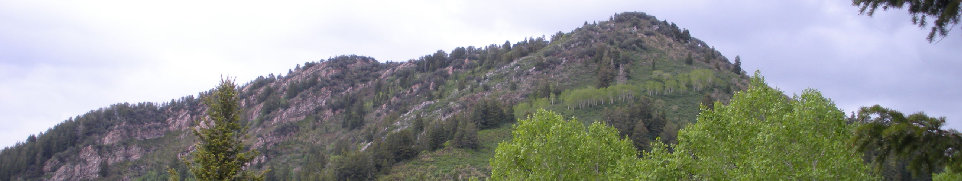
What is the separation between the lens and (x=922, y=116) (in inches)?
333

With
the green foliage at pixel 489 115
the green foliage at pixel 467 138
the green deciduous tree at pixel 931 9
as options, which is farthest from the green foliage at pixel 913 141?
the green foliage at pixel 489 115

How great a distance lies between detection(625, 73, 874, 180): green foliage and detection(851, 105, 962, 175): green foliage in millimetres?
9741

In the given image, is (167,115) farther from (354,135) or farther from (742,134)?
(742,134)

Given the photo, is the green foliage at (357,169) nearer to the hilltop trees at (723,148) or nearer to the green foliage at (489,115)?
the green foliage at (489,115)

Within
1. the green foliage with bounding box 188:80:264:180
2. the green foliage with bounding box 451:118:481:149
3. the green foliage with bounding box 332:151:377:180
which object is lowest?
the green foliage with bounding box 332:151:377:180

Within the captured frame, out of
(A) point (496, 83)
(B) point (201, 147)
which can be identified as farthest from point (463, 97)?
(B) point (201, 147)

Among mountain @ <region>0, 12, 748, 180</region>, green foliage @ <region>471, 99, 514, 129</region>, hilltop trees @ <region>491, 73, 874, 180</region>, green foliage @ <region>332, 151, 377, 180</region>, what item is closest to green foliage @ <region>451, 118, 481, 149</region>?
mountain @ <region>0, 12, 748, 180</region>

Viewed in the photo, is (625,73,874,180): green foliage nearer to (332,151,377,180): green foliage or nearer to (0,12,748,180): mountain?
(0,12,748,180): mountain

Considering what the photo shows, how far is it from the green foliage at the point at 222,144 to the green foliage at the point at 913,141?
19.6 meters

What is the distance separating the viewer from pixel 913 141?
27.6 ft

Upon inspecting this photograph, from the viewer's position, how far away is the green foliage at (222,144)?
22.5 m

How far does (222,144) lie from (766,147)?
60.9ft

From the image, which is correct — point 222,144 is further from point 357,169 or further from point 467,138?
point 467,138

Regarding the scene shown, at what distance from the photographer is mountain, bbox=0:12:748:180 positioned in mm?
78688
